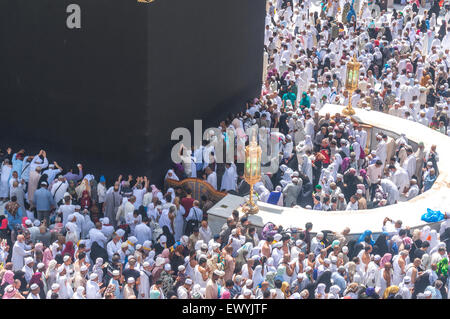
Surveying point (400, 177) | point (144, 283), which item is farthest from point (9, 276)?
point (400, 177)

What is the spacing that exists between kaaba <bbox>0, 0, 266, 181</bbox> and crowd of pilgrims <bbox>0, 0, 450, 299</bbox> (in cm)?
65

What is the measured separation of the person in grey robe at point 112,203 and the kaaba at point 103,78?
136cm

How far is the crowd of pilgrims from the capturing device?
1189cm

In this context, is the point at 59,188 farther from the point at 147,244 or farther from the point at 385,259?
the point at 385,259

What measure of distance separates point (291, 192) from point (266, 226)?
2.07 metres

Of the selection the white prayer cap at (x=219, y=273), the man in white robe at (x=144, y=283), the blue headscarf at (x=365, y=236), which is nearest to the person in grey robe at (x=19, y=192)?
the man in white robe at (x=144, y=283)

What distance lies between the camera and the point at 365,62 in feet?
77.3

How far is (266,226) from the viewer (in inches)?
528

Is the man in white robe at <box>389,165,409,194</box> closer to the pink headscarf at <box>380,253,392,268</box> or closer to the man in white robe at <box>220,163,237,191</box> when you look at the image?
the man in white robe at <box>220,163,237,191</box>

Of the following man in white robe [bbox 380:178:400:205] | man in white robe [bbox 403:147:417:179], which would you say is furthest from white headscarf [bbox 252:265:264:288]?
man in white robe [bbox 403:147:417:179]

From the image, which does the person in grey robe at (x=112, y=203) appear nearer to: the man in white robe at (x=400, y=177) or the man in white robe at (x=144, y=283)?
the man in white robe at (x=144, y=283)

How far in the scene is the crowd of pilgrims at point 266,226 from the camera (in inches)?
468

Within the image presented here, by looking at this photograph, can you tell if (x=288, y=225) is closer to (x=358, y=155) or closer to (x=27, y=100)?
(x=358, y=155)

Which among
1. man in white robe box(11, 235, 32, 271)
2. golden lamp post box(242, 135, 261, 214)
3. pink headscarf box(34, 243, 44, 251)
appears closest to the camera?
pink headscarf box(34, 243, 44, 251)
